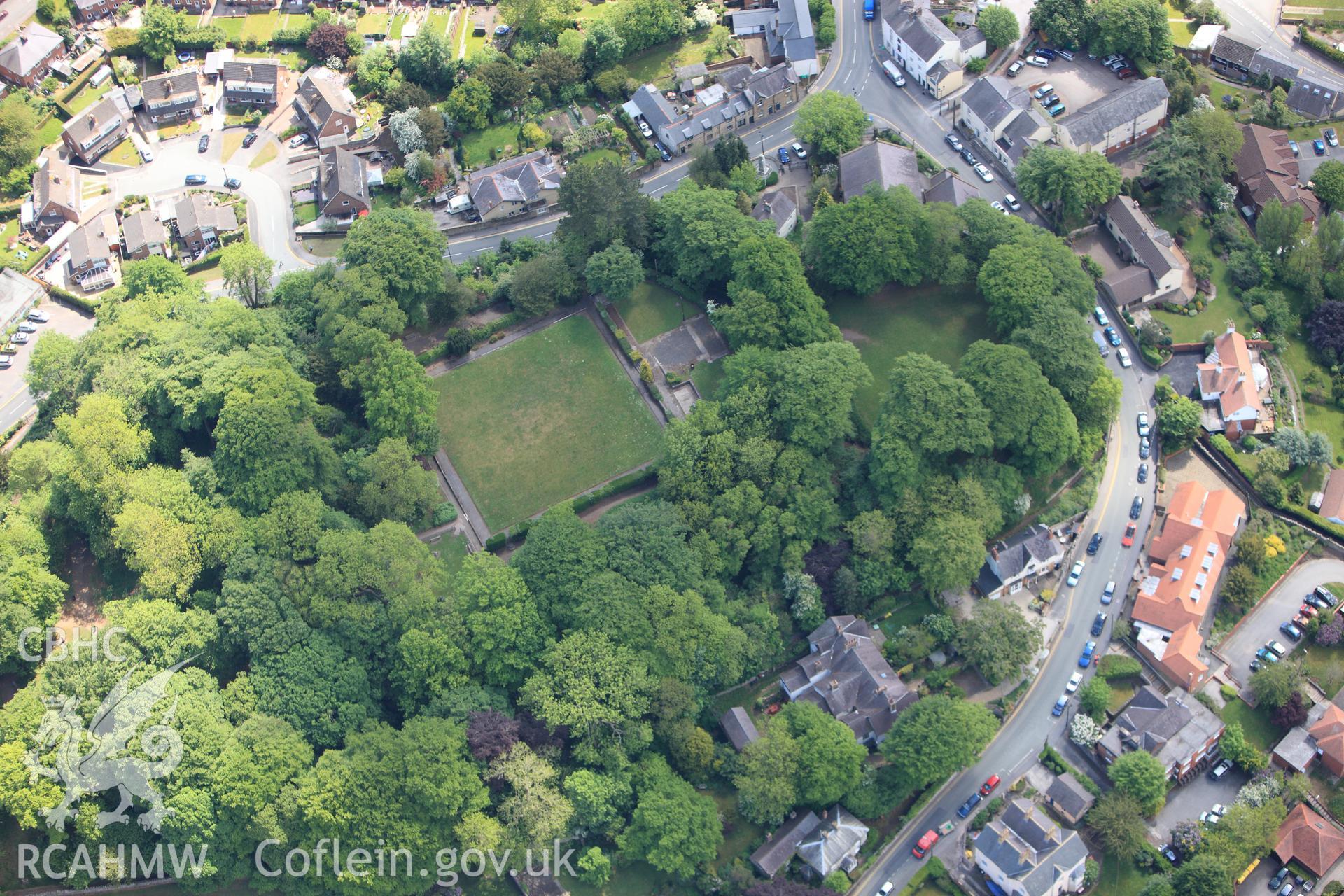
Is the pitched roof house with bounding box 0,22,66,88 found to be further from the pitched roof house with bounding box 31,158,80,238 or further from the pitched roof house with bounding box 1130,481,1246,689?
the pitched roof house with bounding box 1130,481,1246,689

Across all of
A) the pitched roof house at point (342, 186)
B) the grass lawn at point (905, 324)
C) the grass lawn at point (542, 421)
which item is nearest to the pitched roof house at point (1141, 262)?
the grass lawn at point (905, 324)

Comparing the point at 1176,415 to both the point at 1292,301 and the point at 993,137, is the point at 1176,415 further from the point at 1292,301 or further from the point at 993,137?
the point at 993,137

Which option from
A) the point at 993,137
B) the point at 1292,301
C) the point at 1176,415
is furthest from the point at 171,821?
the point at 1292,301

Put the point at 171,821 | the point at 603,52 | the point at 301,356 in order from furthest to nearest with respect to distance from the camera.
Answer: the point at 603,52 < the point at 301,356 < the point at 171,821

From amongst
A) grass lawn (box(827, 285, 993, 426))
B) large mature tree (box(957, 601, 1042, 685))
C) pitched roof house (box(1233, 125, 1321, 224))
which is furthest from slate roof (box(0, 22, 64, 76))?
pitched roof house (box(1233, 125, 1321, 224))

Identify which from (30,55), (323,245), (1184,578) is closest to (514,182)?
(323,245)
